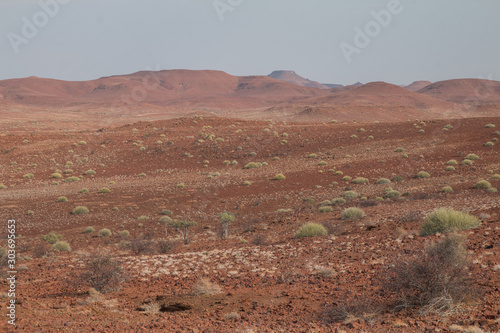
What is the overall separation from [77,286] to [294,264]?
4.45 m

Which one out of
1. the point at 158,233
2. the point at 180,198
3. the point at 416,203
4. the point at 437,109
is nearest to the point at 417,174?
the point at 416,203

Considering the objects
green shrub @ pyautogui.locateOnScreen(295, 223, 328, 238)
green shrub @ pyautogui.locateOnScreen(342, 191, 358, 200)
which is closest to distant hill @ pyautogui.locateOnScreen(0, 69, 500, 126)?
Result: green shrub @ pyautogui.locateOnScreen(342, 191, 358, 200)

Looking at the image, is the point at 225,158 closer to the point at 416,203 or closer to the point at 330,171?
the point at 330,171

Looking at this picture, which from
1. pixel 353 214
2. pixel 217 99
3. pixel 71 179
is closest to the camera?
pixel 353 214

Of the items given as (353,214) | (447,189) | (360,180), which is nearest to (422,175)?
(360,180)

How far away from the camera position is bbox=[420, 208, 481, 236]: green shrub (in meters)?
9.03

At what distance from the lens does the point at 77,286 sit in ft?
25.7

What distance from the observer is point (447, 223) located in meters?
9.07

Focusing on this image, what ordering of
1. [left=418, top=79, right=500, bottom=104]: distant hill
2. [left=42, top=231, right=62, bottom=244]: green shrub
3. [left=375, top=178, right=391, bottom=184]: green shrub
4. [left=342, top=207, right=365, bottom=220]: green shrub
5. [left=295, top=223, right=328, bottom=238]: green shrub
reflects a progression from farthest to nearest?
1. [left=418, top=79, right=500, bottom=104]: distant hill
2. [left=375, top=178, right=391, bottom=184]: green shrub
3. [left=42, top=231, right=62, bottom=244]: green shrub
4. [left=342, top=207, right=365, bottom=220]: green shrub
5. [left=295, top=223, right=328, bottom=238]: green shrub

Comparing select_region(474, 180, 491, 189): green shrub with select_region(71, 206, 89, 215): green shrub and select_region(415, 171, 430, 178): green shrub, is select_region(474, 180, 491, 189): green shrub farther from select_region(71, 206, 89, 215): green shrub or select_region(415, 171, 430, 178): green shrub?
select_region(71, 206, 89, 215): green shrub

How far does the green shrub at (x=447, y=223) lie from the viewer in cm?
903

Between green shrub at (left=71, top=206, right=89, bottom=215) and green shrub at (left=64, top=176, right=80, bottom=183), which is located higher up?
green shrub at (left=64, top=176, right=80, bottom=183)

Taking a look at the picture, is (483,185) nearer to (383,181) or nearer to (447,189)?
(447,189)

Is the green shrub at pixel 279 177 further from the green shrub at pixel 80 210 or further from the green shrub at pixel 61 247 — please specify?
the green shrub at pixel 61 247
